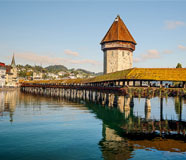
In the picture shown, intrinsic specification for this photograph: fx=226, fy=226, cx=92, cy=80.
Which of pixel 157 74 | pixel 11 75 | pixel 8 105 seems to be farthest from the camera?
pixel 11 75

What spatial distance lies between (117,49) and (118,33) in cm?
436

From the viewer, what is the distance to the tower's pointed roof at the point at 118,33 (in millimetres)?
55031

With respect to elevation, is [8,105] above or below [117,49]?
below

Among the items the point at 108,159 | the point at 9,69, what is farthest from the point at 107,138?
the point at 9,69

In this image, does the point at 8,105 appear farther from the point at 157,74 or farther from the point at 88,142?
the point at 88,142

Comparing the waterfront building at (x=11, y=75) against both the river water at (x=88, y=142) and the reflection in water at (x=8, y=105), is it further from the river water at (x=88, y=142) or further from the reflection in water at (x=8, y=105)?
the river water at (x=88, y=142)

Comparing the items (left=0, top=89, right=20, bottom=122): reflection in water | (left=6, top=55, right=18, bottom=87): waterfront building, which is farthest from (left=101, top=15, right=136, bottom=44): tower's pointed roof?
(left=6, top=55, right=18, bottom=87): waterfront building

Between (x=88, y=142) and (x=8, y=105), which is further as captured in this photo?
(x=8, y=105)

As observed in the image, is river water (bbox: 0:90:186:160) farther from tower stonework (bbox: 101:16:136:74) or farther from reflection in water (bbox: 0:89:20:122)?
tower stonework (bbox: 101:16:136:74)

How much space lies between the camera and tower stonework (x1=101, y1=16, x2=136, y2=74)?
177 ft

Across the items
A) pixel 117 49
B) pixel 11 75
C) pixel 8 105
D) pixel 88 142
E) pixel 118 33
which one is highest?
pixel 118 33

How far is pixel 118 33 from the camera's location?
55562 millimetres

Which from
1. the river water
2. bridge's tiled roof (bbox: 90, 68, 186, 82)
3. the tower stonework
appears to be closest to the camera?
the river water

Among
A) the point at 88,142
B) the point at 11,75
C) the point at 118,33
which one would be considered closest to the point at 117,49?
the point at 118,33
